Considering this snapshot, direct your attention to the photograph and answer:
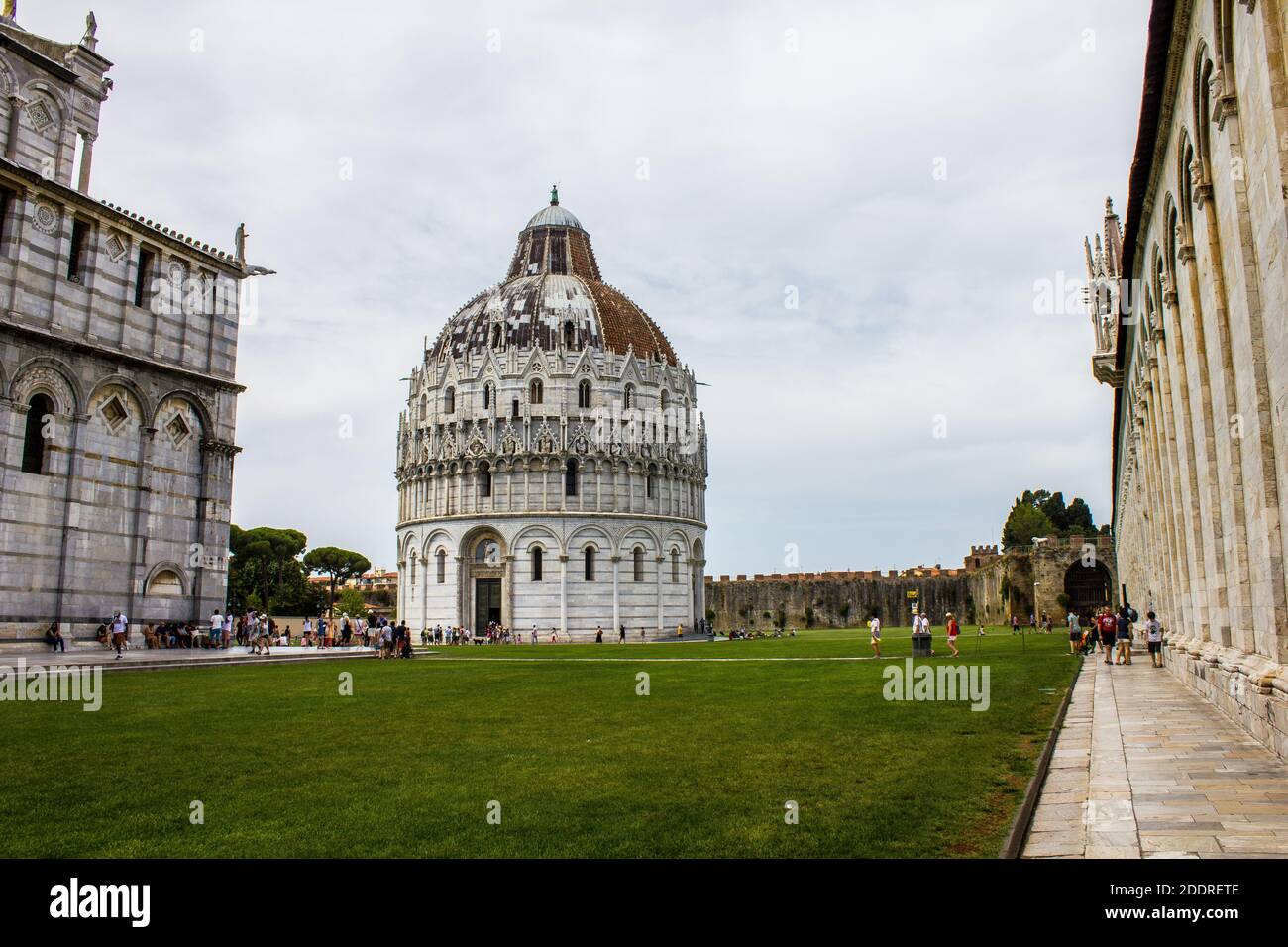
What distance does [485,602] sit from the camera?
6372 centimetres

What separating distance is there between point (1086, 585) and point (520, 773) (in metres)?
62.6

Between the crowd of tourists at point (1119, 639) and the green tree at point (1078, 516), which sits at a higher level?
the green tree at point (1078, 516)

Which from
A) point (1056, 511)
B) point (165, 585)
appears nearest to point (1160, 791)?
point (165, 585)

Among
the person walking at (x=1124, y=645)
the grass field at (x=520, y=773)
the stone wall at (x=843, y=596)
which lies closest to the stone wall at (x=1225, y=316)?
the grass field at (x=520, y=773)

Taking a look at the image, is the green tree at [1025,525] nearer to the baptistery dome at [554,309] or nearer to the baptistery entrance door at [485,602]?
the baptistery dome at [554,309]

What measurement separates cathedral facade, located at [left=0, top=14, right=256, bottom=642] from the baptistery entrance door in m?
29.5

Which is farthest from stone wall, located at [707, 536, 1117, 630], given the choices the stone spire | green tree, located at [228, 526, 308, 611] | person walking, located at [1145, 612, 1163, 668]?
person walking, located at [1145, 612, 1163, 668]

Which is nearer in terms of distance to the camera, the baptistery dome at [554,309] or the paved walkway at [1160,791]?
the paved walkway at [1160,791]

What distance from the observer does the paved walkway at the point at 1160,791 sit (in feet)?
20.5

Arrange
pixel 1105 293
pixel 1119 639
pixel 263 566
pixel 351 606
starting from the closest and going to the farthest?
pixel 1119 639 → pixel 1105 293 → pixel 263 566 → pixel 351 606

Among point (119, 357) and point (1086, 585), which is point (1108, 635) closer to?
point (119, 357)

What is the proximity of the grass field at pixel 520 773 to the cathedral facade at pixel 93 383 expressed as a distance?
14276mm
